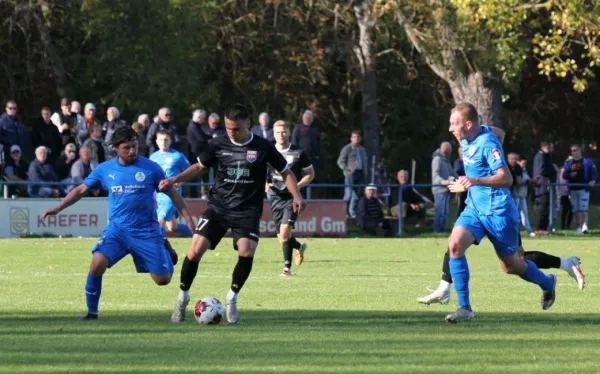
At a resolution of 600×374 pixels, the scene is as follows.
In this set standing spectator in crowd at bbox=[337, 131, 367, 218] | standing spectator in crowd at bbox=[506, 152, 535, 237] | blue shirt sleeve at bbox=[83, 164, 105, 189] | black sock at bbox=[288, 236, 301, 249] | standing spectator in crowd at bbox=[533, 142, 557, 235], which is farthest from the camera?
standing spectator in crowd at bbox=[533, 142, 557, 235]

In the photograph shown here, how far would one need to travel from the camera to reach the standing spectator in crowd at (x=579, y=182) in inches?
1211

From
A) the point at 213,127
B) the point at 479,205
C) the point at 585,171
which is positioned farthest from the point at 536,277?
the point at 585,171

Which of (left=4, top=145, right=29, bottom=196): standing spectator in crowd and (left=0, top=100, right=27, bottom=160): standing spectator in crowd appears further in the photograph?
(left=4, top=145, right=29, bottom=196): standing spectator in crowd

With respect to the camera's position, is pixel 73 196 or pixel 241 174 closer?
pixel 241 174

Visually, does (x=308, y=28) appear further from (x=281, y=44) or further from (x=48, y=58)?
(x=48, y=58)

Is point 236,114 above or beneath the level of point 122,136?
above

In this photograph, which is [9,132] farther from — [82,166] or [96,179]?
[96,179]

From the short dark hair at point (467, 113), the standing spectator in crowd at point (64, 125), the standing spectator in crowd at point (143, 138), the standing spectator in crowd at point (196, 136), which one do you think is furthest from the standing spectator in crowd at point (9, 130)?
the short dark hair at point (467, 113)

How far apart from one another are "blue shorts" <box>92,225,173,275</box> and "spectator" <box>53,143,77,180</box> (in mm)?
15166

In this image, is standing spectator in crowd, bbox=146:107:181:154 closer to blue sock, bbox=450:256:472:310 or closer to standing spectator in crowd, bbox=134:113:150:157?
standing spectator in crowd, bbox=134:113:150:157

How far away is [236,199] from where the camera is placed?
11.8 metres

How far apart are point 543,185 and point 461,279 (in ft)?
63.6

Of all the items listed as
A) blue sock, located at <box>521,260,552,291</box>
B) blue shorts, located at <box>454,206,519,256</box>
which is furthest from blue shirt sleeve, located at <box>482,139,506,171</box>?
blue sock, located at <box>521,260,552,291</box>

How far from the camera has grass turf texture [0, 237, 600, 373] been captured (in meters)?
9.05
